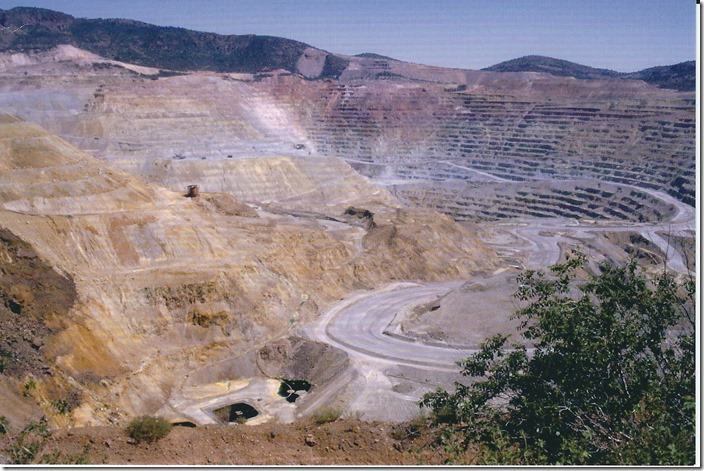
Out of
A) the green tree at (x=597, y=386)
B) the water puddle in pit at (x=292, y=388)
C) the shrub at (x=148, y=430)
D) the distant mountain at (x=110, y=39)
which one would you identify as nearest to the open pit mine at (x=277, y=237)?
the water puddle in pit at (x=292, y=388)

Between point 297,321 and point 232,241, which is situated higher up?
point 232,241

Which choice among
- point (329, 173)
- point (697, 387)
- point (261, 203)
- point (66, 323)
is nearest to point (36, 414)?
point (66, 323)

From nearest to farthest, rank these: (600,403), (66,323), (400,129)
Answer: (600,403)
(66,323)
(400,129)

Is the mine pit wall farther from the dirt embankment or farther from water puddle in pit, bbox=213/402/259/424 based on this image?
the dirt embankment

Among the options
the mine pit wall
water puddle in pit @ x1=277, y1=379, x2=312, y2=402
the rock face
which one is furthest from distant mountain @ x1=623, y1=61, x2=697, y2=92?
water puddle in pit @ x1=277, y1=379, x2=312, y2=402

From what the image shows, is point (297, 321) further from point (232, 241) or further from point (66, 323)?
point (66, 323)
